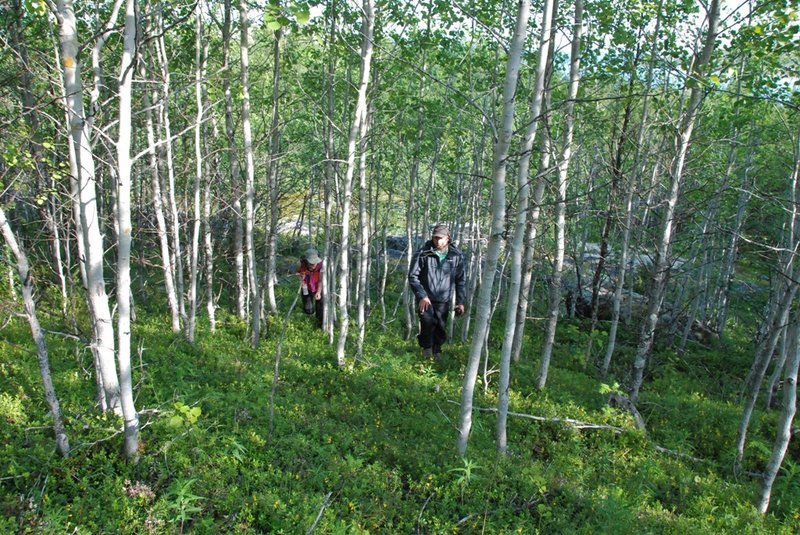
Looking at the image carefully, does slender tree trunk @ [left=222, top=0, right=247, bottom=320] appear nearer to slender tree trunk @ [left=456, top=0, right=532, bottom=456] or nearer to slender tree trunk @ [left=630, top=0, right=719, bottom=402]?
slender tree trunk @ [left=456, top=0, right=532, bottom=456]

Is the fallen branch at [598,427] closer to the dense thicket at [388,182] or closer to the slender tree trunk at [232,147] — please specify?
the dense thicket at [388,182]

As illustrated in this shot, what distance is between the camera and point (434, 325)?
26.4ft

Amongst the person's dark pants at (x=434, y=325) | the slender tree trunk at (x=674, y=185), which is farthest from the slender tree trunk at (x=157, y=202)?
the slender tree trunk at (x=674, y=185)

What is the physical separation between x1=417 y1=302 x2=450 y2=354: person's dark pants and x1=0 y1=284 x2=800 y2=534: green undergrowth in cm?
40

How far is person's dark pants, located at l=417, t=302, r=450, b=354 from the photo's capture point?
25.3 ft

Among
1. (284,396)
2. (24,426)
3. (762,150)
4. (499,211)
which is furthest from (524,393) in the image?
(762,150)

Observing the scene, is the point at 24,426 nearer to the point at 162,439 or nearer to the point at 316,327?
the point at 162,439

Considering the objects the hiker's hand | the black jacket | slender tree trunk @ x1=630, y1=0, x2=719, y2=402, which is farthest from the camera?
the black jacket

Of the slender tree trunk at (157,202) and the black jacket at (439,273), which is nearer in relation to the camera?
the slender tree trunk at (157,202)

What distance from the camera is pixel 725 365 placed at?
39.0 ft

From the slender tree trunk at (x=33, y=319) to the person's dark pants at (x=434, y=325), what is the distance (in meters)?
4.81

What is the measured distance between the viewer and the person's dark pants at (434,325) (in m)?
7.71

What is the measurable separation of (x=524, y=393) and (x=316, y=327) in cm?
475

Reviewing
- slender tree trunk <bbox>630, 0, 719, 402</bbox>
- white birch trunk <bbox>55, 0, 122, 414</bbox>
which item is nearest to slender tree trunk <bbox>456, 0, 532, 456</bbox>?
slender tree trunk <bbox>630, 0, 719, 402</bbox>
